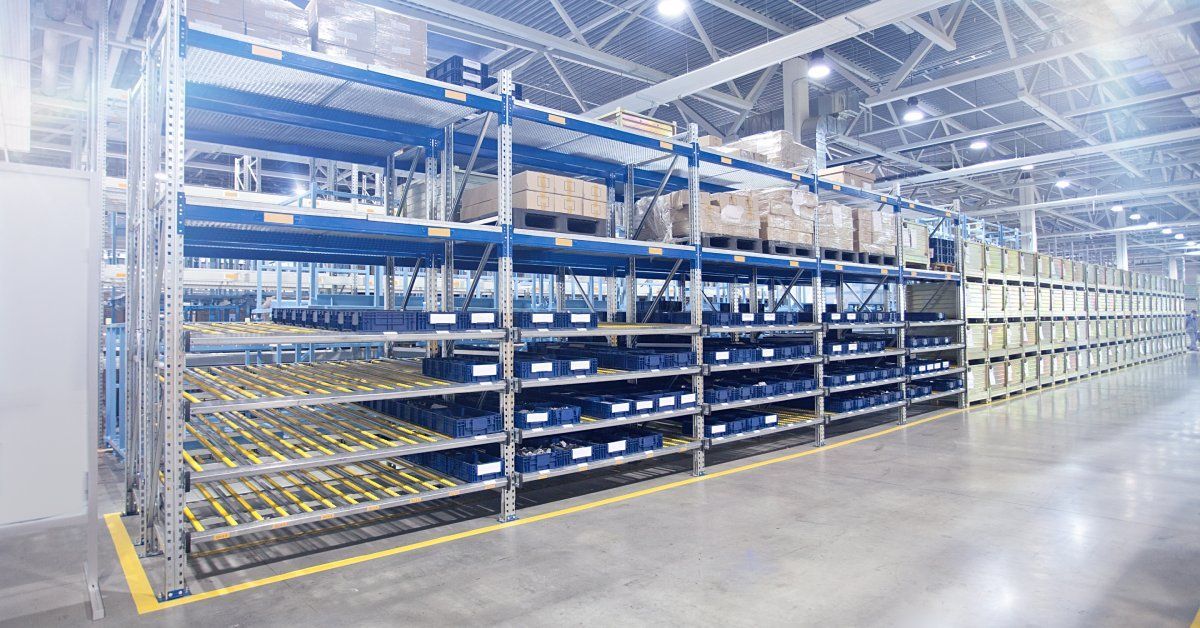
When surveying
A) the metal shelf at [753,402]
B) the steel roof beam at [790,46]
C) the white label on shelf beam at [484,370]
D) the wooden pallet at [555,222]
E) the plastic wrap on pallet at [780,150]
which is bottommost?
the metal shelf at [753,402]

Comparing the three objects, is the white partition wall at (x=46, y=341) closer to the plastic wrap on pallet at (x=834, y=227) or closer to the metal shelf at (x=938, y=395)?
the plastic wrap on pallet at (x=834, y=227)

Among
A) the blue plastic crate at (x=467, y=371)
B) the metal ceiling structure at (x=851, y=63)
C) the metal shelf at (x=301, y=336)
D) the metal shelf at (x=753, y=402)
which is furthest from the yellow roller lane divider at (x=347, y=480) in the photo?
the metal ceiling structure at (x=851, y=63)

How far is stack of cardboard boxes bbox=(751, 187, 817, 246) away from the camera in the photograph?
789 cm

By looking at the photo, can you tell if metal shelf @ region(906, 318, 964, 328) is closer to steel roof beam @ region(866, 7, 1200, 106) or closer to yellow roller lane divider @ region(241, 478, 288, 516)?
steel roof beam @ region(866, 7, 1200, 106)

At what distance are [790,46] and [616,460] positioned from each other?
6.19 metres

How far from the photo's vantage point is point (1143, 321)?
22562 millimetres

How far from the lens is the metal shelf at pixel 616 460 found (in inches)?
216

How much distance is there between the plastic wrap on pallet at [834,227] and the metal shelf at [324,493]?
221 inches

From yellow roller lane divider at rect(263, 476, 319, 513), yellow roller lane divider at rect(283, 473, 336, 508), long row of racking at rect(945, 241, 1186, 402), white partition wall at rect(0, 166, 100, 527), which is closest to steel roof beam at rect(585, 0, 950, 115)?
long row of racking at rect(945, 241, 1186, 402)

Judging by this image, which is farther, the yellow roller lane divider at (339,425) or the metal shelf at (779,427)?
the metal shelf at (779,427)

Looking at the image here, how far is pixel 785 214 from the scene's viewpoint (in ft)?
26.4

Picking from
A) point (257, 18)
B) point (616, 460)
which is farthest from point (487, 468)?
point (257, 18)

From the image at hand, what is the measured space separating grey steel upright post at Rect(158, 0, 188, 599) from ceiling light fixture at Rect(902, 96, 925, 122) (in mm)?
13300

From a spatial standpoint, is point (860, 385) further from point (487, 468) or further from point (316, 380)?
point (316, 380)
